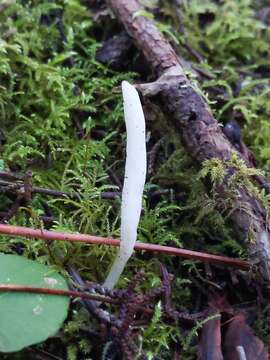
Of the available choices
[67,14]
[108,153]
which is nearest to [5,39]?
[67,14]

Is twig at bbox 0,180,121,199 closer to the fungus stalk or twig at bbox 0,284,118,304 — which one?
the fungus stalk

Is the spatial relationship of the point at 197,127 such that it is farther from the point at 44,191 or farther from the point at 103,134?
the point at 44,191

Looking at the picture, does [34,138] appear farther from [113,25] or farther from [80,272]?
[113,25]

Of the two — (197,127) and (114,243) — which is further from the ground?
(197,127)

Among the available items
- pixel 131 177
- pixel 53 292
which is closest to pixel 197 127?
pixel 131 177

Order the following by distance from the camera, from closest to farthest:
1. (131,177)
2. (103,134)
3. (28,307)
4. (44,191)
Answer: (28,307), (131,177), (44,191), (103,134)

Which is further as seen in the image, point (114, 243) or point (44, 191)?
point (44, 191)

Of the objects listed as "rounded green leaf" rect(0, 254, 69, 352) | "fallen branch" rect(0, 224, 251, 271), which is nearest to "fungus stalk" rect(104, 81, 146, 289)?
"fallen branch" rect(0, 224, 251, 271)
